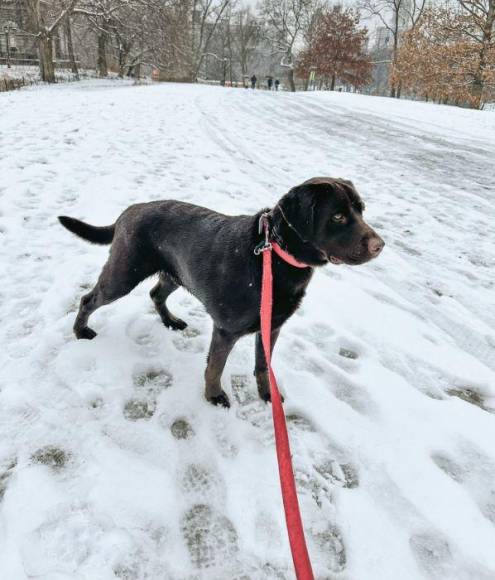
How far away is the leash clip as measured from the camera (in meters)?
1.91

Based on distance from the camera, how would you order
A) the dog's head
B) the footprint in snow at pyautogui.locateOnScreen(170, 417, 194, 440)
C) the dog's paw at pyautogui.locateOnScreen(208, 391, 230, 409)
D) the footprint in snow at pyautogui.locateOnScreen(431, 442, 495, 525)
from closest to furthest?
the dog's head, the footprint in snow at pyautogui.locateOnScreen(431, 442, 495, 525), the footprint in snow at pyautogui.locateOnScreen(170, 417, 194, 440), the dog's paw at pyautogui.locateOnScreen(208, 391, 230, 409)

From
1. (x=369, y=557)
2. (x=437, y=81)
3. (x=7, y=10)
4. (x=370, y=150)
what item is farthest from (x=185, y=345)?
(x=7, y=10)

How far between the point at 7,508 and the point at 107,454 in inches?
18.4

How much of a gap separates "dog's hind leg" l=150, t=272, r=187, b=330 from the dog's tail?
50 cm

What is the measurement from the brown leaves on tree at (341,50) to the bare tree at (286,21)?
39.2 feet

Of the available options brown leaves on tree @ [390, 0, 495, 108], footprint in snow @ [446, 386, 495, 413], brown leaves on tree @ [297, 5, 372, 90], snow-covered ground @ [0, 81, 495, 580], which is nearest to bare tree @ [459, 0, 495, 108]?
brown leaves on tree @ [390, 0, 495, 108]

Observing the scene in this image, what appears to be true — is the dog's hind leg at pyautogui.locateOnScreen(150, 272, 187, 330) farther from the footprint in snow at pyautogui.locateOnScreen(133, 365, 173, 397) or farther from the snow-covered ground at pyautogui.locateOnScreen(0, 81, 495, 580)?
the footprint in snow at pyautogui.locateOnScreen(133, 365, 173, 397)

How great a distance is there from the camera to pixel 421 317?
3.38 metres

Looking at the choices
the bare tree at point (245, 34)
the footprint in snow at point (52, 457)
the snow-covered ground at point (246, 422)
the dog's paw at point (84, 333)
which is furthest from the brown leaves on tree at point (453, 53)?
the bare tree at point (245, 34)

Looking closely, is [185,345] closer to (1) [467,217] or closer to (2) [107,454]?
(2) [107,454]

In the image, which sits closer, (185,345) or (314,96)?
(185,345)

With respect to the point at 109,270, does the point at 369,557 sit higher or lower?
lower

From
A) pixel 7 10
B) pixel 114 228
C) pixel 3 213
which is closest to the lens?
pixel 114 228

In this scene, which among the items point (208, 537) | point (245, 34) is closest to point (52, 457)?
point (208, 537)
